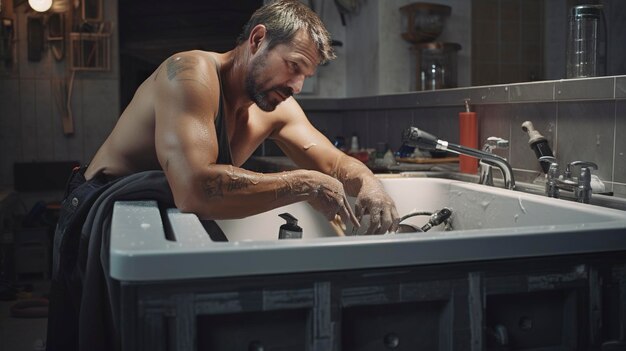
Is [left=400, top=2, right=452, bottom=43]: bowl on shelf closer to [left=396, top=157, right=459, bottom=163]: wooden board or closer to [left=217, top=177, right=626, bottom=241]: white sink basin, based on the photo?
[left=396, top=157, right=459, bottom=163]: wooden board

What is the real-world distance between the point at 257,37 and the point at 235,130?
1.27 ft

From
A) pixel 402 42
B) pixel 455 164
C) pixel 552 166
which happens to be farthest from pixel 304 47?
pixel 402 42

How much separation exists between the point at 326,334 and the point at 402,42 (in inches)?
139

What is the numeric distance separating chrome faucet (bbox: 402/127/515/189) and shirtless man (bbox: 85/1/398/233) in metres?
0.16

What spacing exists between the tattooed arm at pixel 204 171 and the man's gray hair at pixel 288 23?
0.62 ft

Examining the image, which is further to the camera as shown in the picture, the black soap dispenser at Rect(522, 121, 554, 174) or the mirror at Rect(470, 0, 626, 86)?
the mirror at Rect(470, 0, 626, 86)

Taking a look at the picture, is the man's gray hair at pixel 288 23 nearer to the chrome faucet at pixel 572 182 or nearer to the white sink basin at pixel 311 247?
the white sink basin at pixel 311 247

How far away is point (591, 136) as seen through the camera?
185cm

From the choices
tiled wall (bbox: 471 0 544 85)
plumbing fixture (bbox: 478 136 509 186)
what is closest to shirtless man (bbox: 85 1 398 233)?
plumbing fixture (bbox: 478 136 509 186)

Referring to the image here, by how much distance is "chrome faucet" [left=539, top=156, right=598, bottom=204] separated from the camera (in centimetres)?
165

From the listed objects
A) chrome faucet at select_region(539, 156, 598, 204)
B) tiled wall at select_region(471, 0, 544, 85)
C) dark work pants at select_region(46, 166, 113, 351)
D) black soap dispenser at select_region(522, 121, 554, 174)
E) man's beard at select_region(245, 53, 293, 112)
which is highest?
tiled wall at select_region(471, 0, 544, 85)

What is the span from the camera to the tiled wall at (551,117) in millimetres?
1754

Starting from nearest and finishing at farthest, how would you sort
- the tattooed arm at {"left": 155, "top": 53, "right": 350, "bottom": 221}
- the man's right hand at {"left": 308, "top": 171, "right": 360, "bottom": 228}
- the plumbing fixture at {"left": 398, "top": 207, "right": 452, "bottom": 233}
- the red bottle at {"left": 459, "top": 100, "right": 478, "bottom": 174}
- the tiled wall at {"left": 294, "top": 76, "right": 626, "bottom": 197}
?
the tattooed arm at {"left": 155, "top": 53, "right": 350, "bottom": 221} < the man's right hand at {"left": 308, "top": 171, "right": 360, "bottom": 228} < the tiled wall at {"left": 294, "top": 76, "right": 626, "bottom": 197} < the plumbing fixture at {"left": 398, "top": 207, "right": 452, "bottom": 233} < the red bottle at {"left": 459, "top": 100, "right": 478, "bottom": 174}

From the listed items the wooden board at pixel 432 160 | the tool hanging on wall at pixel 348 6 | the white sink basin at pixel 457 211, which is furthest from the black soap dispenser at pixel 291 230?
the tool hanging on wall at pixel 348 6
